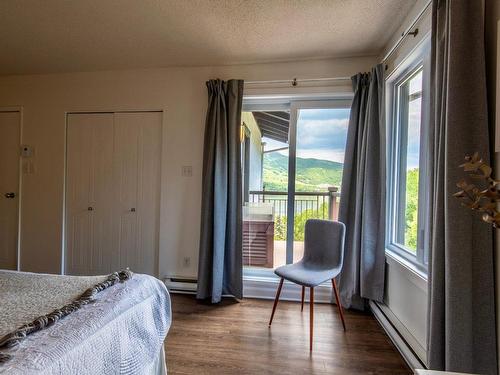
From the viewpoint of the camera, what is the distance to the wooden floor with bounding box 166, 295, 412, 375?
1743 millimetres

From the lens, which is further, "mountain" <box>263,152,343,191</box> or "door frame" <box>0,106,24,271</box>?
"door frame" <box>0,106,24,271</box>

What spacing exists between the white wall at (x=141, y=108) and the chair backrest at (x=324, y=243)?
118 centimetres

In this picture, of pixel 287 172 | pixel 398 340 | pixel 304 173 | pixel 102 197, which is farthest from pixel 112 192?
pixel 398 340

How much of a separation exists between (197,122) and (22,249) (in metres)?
2.55

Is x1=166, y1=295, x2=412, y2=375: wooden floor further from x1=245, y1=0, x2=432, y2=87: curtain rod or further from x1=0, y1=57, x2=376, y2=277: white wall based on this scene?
x1=245, y1=0, x2=432, y2=87: curtain rod

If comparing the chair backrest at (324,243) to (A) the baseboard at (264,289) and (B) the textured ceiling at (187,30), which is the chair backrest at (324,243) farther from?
(B) the textured ceiling at (187,30)

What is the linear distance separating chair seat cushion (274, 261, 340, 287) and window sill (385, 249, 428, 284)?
426mm

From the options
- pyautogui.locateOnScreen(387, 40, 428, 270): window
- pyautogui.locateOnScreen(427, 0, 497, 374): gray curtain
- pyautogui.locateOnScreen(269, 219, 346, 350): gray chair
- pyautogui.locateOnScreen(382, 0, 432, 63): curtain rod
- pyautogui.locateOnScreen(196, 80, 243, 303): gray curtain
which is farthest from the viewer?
pyautogui.locateOnScreen(196, 80, 243, 303): gray curtain

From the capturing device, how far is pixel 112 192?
304 cm

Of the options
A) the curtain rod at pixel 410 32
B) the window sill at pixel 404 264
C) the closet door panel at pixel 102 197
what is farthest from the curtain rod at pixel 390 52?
the closet door panel at pixel 102 197

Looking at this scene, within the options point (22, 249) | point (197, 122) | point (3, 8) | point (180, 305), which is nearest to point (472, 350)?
point (180, 305)

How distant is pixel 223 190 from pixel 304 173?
2.88ft

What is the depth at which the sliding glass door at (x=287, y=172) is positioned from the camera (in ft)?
9.28

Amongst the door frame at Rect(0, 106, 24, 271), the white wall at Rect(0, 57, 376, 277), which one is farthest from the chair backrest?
the door frame at Rect(0, 106, 24, 271)
